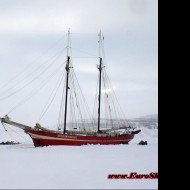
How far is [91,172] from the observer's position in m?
10.5

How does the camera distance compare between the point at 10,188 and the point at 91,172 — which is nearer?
the point at 10,188

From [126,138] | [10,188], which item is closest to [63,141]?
[126,138]

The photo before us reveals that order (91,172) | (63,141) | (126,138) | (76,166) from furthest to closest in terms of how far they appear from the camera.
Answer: (126,138)
(63,141)
(76,166)
(91,172)

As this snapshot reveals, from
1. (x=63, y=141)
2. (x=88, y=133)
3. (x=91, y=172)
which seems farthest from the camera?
(x=88, y=133)

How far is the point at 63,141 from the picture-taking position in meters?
25.0

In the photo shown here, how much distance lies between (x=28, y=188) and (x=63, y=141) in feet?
55.8
